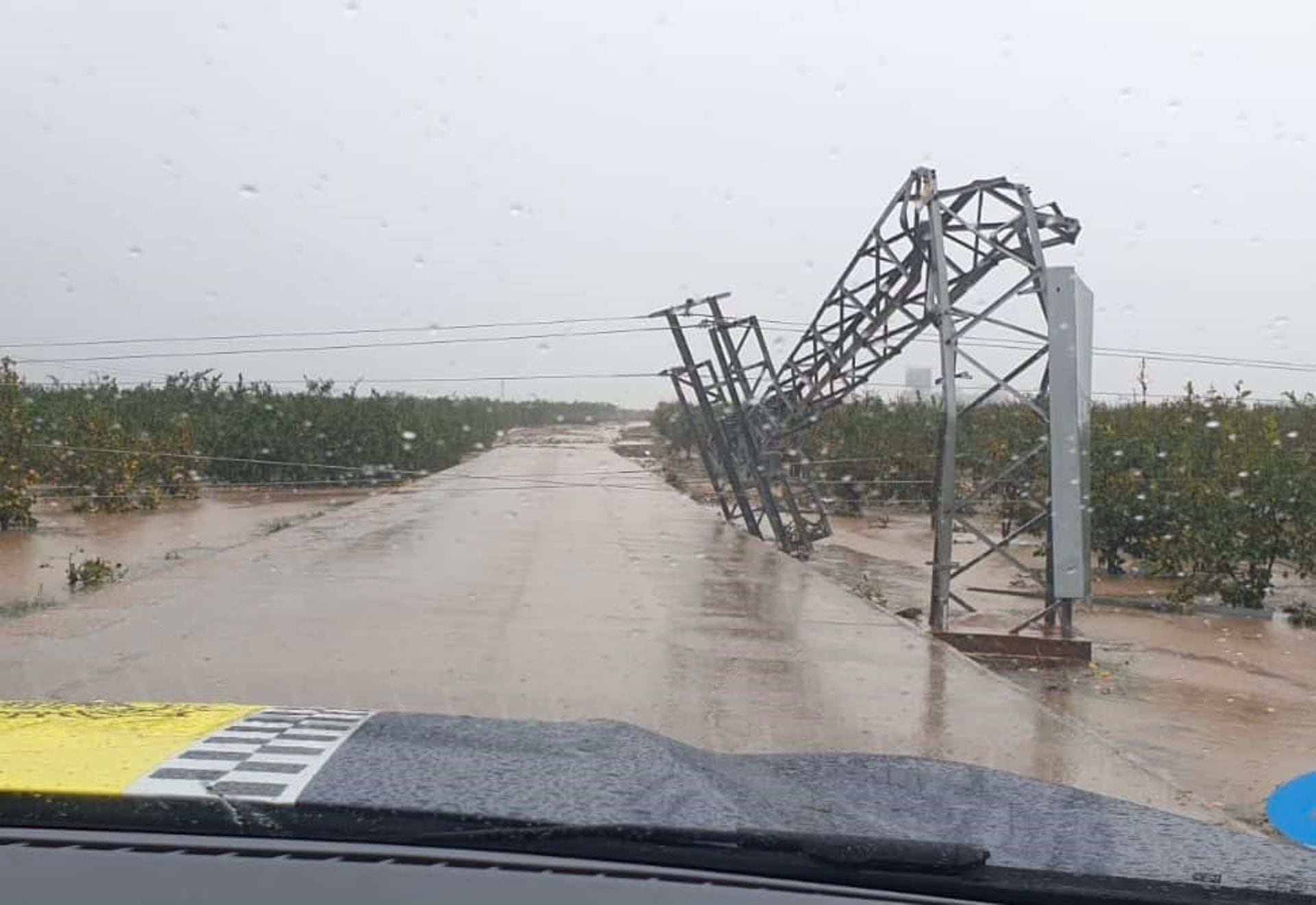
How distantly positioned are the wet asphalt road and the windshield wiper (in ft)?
14.2

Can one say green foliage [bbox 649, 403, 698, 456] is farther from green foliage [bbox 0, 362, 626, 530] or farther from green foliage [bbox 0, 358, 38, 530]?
green foliage [bbox 0, 358, 38, 530]

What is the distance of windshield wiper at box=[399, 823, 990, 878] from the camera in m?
2.10

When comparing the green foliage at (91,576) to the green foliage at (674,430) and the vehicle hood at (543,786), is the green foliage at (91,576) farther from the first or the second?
the green foliage at (674,430)

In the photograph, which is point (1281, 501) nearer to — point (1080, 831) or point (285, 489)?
point (1080, 831)

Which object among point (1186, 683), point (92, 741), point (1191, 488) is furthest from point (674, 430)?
point (92, 741)

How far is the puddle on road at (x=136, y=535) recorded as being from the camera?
570 inches

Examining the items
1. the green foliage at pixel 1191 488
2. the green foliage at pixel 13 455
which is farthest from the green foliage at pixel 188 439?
the green foliage at pixel 1191 488

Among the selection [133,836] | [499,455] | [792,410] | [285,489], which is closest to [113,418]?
[285,489]

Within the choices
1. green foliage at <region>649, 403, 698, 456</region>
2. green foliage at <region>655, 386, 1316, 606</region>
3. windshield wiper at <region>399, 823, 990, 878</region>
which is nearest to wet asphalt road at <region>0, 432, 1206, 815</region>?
green foliage at <region>655, 386, 1316, 606</region>

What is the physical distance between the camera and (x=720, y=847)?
215 centimetres

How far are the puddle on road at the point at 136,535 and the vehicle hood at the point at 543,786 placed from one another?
9.12 m

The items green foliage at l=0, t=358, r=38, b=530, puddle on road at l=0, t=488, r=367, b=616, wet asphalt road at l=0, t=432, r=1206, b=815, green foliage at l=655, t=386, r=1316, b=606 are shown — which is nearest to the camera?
wet asphalt road at l=0, t=432, r=1206, b=815

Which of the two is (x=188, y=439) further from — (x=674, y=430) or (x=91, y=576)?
(x=674, y=430)

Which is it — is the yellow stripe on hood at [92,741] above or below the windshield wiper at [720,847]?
above
